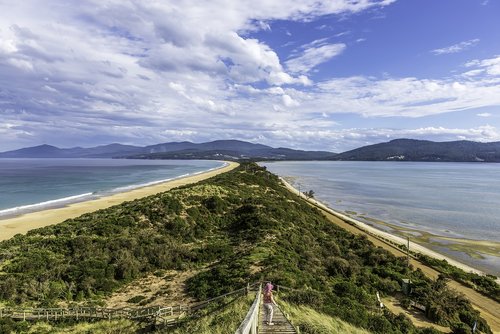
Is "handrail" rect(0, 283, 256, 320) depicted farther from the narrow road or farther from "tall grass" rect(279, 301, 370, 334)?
the narrow road

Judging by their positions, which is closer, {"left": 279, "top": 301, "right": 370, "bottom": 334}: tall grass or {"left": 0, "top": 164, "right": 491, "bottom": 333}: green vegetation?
{"left": 279, "top": 301, "right": 370, "bottom": 334}: tall grass

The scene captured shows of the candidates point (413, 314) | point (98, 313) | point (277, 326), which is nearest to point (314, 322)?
point (277, 326)

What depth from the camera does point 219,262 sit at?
894 inches

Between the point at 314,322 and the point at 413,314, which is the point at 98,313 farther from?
the point at 413,314

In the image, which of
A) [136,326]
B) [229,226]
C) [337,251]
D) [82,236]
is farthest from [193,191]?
[136,326]

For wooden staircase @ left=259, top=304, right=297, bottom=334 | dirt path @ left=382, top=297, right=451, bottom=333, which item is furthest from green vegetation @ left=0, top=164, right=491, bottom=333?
wooden staircase @ left=259, top=304, right=297, bottom=334

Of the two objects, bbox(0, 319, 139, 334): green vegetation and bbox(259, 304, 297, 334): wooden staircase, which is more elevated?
bbox(259, 304, 297, 334): wooden staircase

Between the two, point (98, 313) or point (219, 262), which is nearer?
point (98, 313)

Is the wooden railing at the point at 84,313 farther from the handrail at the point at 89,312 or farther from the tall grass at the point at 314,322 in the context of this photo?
the tall grass at the point at 314,322

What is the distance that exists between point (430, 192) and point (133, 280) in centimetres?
8930

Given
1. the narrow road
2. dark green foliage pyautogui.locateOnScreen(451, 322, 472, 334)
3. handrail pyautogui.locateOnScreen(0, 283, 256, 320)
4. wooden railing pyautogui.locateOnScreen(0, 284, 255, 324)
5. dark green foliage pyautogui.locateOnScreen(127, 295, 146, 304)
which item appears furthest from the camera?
the narrow road

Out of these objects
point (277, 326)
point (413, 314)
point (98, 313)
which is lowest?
point (413, 314)

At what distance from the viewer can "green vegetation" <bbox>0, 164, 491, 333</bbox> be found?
17.1 meters

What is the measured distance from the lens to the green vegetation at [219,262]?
17062 millimetres
